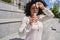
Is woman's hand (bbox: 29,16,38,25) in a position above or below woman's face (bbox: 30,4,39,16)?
below

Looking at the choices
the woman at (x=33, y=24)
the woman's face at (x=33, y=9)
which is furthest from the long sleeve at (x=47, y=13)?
the woman's face at (x=33, y=9)

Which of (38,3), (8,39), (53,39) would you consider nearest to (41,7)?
Result: (38,3)

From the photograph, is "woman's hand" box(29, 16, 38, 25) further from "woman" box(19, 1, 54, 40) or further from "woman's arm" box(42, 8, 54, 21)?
"woman's arm" box(42, 8, 54, 21)

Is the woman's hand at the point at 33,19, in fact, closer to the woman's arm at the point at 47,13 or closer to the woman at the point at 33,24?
the woman at the point at 33,24

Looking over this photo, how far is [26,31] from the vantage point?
9.77 feet

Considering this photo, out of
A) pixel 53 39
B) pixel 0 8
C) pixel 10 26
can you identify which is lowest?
pixel 53 39

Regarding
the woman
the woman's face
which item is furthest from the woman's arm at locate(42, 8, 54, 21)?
the woman's face

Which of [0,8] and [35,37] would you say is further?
[0,8]

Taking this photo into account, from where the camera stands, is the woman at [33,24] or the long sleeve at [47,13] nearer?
the woman at [33,24]

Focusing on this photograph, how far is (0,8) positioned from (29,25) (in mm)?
5693

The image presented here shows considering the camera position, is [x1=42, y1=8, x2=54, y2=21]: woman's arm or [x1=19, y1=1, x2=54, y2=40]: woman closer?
[x1=19, y1=1, x2=54, y2=40]: woman

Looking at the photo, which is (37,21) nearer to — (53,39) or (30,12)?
(30,12)

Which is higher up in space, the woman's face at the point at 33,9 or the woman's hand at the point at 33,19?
the woman's face at the point at 33,9

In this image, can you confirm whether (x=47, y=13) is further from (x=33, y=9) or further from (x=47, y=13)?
(x=33, y=9)
